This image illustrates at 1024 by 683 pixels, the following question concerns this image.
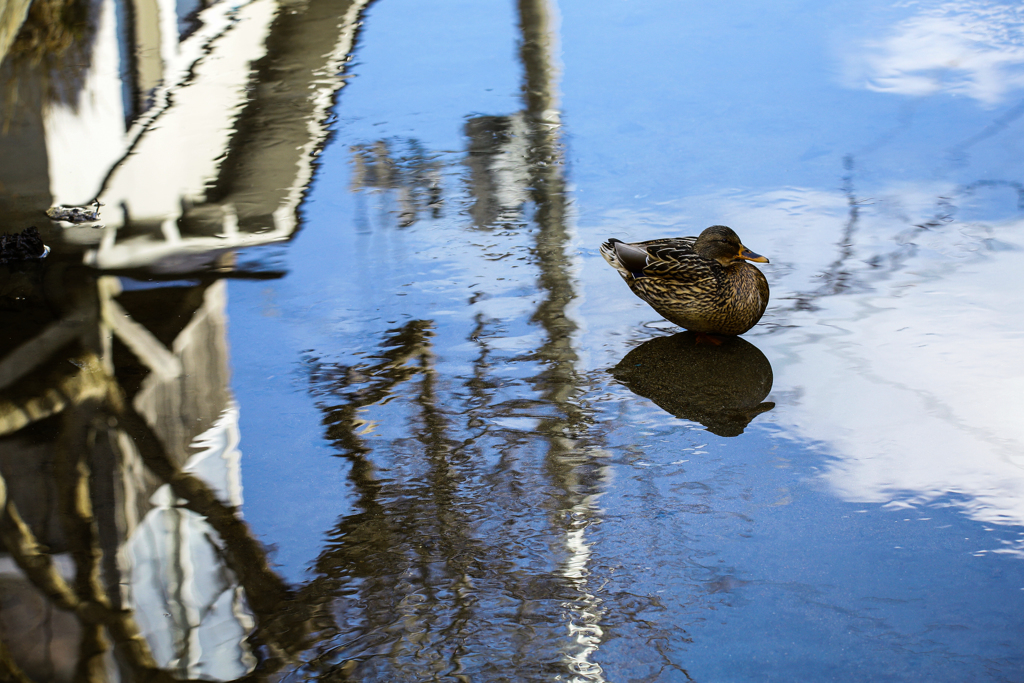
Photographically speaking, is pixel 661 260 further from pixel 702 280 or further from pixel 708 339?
pixel 708 339

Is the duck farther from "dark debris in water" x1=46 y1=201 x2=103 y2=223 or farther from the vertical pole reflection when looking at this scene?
"dark debris in water" x1=46 y1=201 x2=103 y2=223

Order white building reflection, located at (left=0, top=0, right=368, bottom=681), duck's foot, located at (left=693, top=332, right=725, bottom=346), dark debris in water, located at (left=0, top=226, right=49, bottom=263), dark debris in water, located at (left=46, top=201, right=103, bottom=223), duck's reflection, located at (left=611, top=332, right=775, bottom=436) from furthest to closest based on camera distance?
dark debris in water, located at (left=46, top=201, right=103, bottom=223)
dark debris in water, located at (left=0, top=226, right=49, bottom=263)
duck's foot, located at (left=693, top=332, right=725, bottom=346)
duck's reflection, located at (left=611, top=332, right=775, bottom=436)
white building reflection, located at (left=0, top=0, right=368, bottom=681)

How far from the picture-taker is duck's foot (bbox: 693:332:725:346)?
13.3ft

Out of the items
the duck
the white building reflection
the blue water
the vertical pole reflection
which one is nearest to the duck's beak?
the duck

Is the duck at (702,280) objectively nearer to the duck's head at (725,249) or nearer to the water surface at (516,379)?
the duck's head at (725,249)

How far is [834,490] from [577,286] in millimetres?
1706

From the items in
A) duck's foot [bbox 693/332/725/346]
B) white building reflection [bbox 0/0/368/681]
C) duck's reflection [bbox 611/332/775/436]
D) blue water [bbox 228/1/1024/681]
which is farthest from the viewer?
duck's foot [bbox 693/332/725/346]

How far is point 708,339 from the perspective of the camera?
4086 mm

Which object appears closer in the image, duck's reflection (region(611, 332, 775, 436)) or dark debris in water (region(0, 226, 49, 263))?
duck's reflection (region(611, 332, 775, 436))

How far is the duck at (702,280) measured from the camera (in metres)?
3.89

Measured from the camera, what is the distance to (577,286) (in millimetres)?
4520

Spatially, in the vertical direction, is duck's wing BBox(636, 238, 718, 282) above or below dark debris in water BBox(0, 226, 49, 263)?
above

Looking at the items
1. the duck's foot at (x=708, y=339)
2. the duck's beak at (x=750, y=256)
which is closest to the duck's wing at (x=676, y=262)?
the duck's beak at (x=750, y=256)

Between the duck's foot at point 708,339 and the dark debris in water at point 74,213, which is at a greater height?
the dark debris in water at point 74,213
